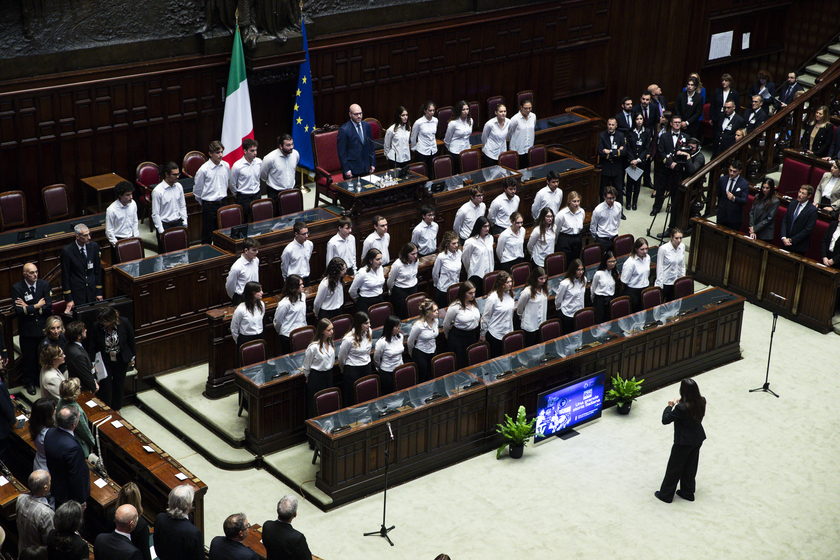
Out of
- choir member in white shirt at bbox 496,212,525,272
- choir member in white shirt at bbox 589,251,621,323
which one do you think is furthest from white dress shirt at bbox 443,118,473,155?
choir member in white shirt at bbox 589,251,621,323

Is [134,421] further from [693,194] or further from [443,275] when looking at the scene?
[693,194]

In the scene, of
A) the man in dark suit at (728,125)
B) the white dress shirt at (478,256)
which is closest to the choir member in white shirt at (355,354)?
the white dress shirt at (478,256)

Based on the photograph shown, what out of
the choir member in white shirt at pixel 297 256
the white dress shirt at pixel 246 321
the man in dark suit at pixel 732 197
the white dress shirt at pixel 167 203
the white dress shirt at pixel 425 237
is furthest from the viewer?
the man in dark suit at pixel 732 197

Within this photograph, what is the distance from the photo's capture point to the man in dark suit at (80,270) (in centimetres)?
1116

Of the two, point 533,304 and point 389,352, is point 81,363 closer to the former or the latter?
point 389,352

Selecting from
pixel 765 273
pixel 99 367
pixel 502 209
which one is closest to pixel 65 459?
pixel 99 367

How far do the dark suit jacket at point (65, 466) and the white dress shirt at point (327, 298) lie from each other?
4040 millimetres

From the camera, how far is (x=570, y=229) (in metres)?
13.9

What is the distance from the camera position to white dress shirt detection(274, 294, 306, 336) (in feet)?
37.2

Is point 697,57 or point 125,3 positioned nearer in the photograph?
point 125,3

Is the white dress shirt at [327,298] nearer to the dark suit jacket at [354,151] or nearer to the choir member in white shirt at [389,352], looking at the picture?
the choir member in white shirt at [389,352]

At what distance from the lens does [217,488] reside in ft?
33.9

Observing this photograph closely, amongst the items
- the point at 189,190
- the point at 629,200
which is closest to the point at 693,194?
the point at 629,200

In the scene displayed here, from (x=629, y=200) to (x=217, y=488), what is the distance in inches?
360
